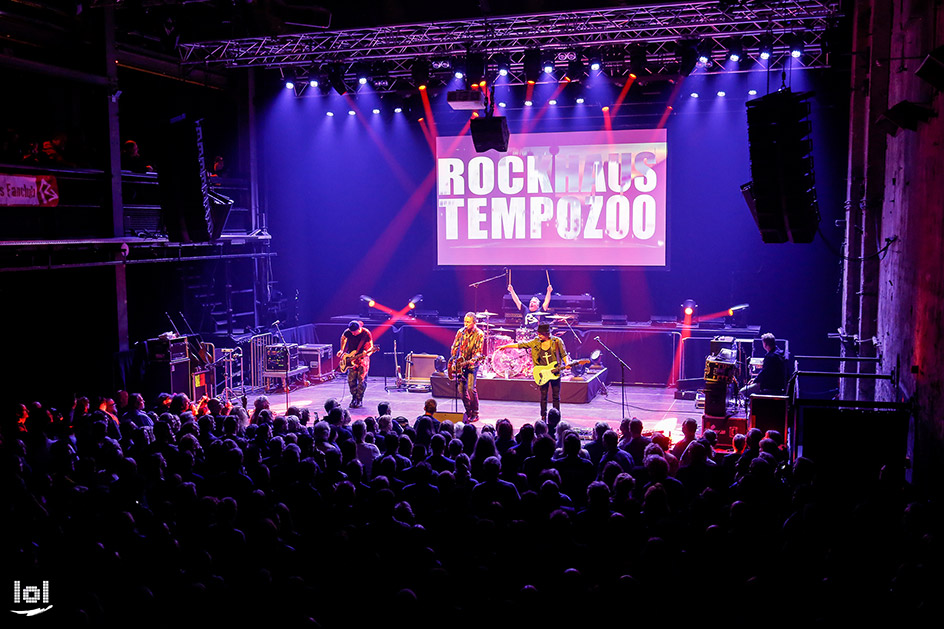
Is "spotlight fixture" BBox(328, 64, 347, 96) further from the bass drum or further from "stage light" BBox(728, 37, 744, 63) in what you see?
"stage light" BBox(728, 37, 744, 63)

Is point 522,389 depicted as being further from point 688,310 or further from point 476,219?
point 476,219

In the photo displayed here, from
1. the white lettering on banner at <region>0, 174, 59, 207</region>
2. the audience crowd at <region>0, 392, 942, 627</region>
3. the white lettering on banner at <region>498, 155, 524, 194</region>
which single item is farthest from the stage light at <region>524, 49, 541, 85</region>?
the audience crowd at <region>0, 392, 942, 627</region>

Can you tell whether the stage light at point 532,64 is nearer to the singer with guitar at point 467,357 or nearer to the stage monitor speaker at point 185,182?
the singer with guitar at point 467,357

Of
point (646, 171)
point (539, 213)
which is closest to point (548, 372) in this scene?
point (539, 213)

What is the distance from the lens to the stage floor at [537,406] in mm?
12648

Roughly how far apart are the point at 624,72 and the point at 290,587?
1323 centimetres

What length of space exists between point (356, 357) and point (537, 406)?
3.29 metres

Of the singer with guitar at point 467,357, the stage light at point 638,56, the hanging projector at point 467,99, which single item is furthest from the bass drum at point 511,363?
the stage light at point 638,56

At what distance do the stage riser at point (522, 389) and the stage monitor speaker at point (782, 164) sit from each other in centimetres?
651

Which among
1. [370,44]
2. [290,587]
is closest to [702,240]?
[370,44]

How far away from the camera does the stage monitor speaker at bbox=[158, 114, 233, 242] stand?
29.0ft

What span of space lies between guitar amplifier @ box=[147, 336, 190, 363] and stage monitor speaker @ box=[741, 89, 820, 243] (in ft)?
31.3

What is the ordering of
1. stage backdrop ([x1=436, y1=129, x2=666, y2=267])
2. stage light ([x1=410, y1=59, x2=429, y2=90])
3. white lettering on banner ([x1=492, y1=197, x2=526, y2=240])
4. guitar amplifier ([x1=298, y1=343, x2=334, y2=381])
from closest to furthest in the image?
stage light ([x1=410, y1=59, x2=429, y2=90])
guitar amplifier ([x1=298, y1=343, x2=334, y2=381])
stage backdrop ([x1=436, y1=129, x2=666, y2=267])
white lettering on banner ([x1=492, y1=197, x2=526, y2=240])

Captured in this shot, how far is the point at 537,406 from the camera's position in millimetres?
13836
